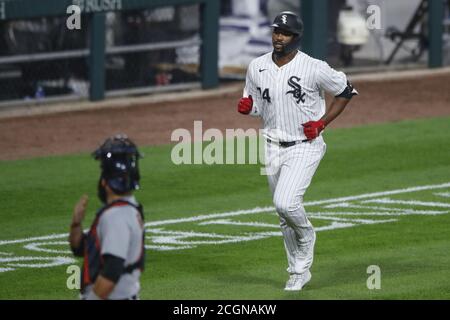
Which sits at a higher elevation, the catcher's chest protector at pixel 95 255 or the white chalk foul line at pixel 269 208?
the catcher's chest protector at pixel 95 255

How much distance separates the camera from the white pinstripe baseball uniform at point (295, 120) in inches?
413

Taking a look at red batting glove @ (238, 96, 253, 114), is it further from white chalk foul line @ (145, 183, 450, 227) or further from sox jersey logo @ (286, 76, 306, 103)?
white chalk foul line @ (145, 183, 450, 227)

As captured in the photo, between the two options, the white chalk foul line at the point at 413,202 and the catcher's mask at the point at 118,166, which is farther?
the white chalk foul line at the point at 413,202

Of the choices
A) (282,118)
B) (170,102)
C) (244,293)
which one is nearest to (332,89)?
(282,118)

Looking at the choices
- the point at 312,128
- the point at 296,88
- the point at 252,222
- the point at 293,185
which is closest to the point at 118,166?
the point at 293,185

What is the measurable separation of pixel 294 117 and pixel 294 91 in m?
0.21

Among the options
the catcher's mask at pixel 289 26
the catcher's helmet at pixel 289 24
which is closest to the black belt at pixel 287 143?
the catcher's mask at pixel 289 26

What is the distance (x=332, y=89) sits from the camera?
35.0ft

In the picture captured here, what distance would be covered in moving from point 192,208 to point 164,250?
2038 mm

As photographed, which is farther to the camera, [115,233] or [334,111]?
[334,111]

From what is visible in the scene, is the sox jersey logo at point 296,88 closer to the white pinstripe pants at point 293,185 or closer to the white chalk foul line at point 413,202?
the white pinstripe pants at point 293,185

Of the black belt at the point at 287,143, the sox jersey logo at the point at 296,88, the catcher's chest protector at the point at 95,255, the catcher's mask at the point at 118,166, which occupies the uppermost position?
the catcher's mask at the point at 118,166

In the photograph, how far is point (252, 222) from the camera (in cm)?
1376

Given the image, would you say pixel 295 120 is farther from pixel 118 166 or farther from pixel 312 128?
pixel 118 166
